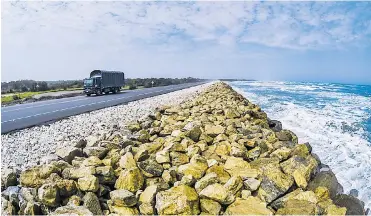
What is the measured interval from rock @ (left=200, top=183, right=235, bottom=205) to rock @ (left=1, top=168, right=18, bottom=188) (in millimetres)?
2746

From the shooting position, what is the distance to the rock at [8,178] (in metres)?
5.09

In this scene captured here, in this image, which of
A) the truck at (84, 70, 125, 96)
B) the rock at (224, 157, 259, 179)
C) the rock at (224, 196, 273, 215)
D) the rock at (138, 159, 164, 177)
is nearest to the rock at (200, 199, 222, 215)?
the rock at (224, 196, 273, 215)

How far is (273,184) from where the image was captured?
5508mm

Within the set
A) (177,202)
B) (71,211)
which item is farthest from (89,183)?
(177,202)

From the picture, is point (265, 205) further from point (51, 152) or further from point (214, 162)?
point (51, 152)

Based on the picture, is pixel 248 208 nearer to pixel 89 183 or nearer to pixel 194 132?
pixel 89 183

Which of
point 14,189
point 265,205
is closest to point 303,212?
point 265,205

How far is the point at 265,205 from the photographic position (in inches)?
191

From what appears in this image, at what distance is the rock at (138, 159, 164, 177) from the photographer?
5828mm

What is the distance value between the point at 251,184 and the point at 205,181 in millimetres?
737

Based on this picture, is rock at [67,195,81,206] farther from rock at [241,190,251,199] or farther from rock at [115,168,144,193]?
rock at [241,190,251,199]

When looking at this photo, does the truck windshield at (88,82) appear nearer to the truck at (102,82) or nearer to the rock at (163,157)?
the truck at (102,82)

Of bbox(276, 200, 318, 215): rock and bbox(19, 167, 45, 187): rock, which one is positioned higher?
bbox(19, 167, 45, 187): rock

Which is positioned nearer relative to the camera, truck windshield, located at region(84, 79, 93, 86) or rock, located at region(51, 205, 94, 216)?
rock, located at region(51, 205, 94, 216)
